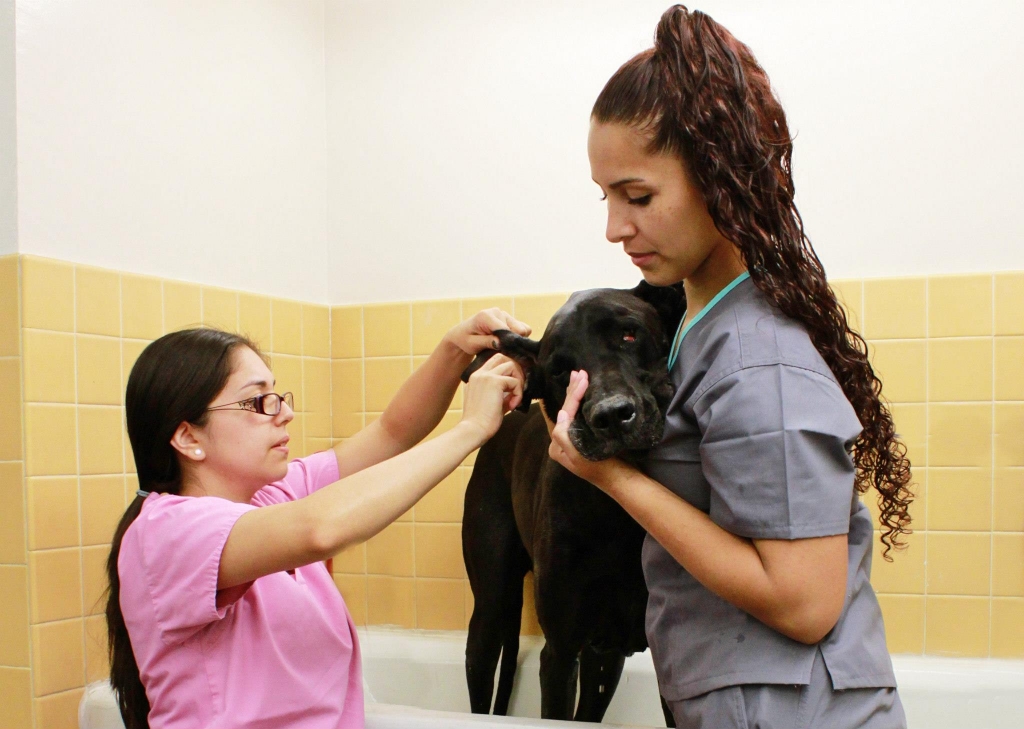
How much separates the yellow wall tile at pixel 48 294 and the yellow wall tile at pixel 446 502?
1222 mm

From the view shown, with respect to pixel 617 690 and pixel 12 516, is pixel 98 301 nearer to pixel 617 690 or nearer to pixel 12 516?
pixel 12 516

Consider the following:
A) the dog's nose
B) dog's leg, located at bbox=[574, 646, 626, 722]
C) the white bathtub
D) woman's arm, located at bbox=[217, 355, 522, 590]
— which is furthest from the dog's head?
dog's leg, located at bbox=[574, 646, 626, 722]

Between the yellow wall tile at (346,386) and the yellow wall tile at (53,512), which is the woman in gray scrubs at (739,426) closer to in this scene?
the yellow wall tile at (53,512)

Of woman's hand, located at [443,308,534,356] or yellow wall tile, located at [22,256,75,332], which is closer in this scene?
woman's hand, located at [443,308,534,356]

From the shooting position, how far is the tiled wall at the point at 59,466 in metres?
1.88

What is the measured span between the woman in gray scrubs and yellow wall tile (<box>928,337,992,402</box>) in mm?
1266

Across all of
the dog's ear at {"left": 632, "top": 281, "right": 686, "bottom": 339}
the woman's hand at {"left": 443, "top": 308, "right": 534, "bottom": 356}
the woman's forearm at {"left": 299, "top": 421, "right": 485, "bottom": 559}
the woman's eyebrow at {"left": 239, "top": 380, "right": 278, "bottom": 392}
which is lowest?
the woman's forearm at {"left": 299, "top": 421, "right": 485, "bottom": 559}

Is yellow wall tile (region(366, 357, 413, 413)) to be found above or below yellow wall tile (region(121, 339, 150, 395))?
below

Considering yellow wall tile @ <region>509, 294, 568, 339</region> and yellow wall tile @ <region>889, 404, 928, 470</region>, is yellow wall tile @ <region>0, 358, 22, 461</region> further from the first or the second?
yellow wall tile @ <region>889, 404, 928, 470</region>

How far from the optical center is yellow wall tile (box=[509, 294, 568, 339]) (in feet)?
8.82

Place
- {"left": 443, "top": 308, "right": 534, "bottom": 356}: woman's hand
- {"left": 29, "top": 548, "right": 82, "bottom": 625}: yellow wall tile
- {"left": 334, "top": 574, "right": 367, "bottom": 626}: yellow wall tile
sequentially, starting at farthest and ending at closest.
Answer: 1. {"left": 334, "top": 574, "right": 367, "bottom": 626}: yellow wall tile
2. {"left": 29, "top": 548, "right": 82, "bottom": 625}: yellow wall tile
3. {"left": 443, "top": 308, "right": 534, "bottom": 356}: woman's hand

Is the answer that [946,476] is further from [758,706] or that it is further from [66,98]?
[66,98]

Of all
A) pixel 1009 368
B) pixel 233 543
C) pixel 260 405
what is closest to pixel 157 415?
pixel 260 405

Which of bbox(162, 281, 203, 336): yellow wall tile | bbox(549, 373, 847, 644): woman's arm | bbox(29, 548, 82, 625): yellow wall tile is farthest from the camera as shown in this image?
bbox(162, 281, 203, 336): yellow wall tile
